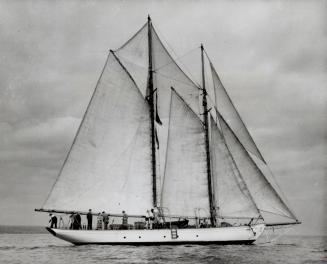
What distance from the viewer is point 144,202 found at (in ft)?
129

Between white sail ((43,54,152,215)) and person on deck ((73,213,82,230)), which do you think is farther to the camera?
person on deck ((73,213,82,230))

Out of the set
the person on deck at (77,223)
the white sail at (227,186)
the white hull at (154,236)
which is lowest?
the white hull at (154,236)

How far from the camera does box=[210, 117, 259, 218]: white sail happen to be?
128ft

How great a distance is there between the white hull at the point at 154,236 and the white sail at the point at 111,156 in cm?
208

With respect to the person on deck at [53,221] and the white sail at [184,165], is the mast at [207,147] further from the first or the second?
the person on deck at [53,221]

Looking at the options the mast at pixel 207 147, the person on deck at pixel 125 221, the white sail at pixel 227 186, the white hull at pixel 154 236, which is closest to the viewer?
the white hull at pixel 154 236

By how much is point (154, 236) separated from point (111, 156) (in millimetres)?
7774

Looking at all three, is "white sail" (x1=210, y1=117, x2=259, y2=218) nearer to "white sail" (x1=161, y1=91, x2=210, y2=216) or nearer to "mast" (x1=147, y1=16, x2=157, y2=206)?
"white sail" (x1=161, y1=91, x2=210, y2=216)

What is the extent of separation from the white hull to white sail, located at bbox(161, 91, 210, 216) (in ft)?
7.02

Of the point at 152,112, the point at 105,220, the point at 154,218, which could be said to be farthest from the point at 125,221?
the point at 152,112

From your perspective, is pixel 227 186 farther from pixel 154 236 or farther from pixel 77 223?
pixel 77 223

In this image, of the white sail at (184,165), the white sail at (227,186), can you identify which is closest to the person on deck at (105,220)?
the white sail at (184,165)

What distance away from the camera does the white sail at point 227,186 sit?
39.0 m

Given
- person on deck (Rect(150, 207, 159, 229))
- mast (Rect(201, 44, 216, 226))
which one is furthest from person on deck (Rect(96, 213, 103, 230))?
mast (Rect(201, 44, 216, 226))
